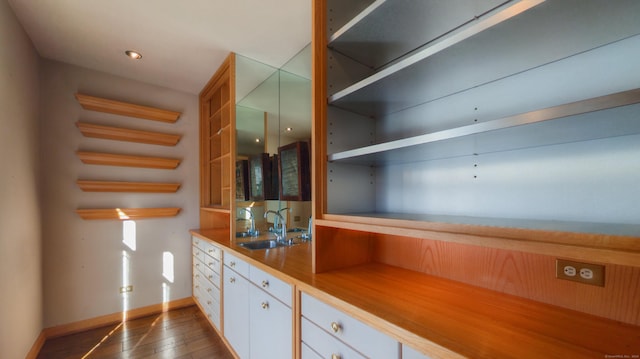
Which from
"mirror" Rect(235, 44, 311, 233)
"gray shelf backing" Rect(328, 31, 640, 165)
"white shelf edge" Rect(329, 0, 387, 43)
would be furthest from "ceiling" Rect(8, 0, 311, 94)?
"gray shelf backing" Rect(328, 31, 640, 165)

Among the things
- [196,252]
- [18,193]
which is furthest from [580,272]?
[18,193]

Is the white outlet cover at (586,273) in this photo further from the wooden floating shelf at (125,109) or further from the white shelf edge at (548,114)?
the wooden floating shelf at (125,109)

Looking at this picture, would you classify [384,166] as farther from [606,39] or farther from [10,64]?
[10,64]

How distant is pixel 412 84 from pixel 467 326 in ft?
3.27

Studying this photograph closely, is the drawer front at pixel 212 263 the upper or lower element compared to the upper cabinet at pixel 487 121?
lower

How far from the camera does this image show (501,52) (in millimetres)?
935

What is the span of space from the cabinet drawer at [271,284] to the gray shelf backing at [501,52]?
3.26ft

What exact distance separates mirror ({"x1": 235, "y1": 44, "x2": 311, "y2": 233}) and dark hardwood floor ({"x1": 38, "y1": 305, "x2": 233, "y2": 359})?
3.40 feet

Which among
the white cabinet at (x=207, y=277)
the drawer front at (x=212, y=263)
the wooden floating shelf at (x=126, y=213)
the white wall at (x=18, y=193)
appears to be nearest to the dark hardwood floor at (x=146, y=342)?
the white cabinet at (x=207, y=277)

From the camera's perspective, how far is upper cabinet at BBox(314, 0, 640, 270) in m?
0.68

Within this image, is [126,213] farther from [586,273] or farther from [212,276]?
[586,273]

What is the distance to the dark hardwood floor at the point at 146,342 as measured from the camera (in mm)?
2066

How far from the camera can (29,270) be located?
197 cm

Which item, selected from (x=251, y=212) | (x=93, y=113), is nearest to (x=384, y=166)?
(x=251, y=212)
